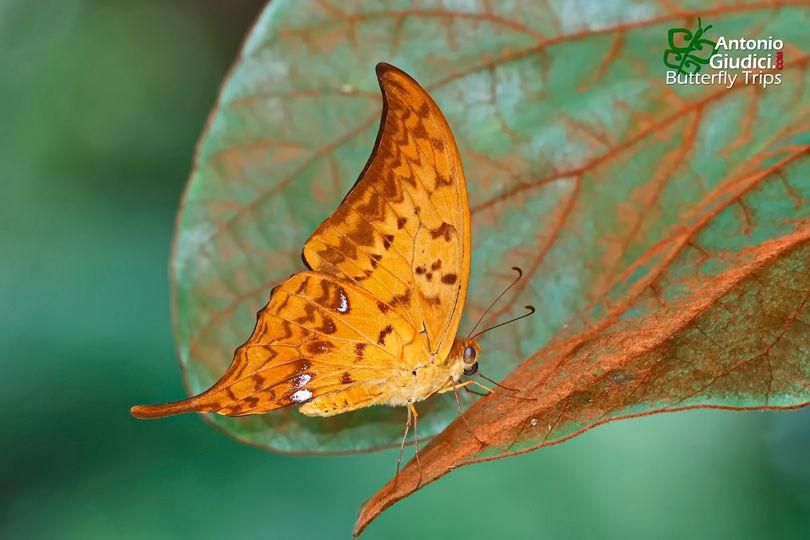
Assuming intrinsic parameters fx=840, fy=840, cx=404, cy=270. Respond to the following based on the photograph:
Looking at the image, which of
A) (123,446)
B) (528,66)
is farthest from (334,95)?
(123,446)

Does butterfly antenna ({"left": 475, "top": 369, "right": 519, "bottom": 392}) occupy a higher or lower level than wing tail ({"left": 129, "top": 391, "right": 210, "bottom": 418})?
lower

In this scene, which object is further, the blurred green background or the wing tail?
the blurred green background

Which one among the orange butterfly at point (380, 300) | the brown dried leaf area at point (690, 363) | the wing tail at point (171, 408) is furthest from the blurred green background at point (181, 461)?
the brown dried leaf area at point (690, 363)

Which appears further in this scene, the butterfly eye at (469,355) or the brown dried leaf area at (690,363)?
the butterfly eye at (469,355)

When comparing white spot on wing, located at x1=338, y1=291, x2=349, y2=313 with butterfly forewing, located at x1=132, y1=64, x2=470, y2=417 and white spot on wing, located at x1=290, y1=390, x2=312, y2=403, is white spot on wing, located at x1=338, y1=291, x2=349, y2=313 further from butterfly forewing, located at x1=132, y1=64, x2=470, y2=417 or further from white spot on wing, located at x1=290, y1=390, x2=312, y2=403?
white spot on wing, located at x1=290, y1=390, x2=312, y2=403

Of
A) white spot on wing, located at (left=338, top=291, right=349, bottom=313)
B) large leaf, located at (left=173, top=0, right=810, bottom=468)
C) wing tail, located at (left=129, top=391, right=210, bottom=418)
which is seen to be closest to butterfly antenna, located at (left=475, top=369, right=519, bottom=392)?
large leaf, located at (left=173, top=0, right=810, bottom=468)

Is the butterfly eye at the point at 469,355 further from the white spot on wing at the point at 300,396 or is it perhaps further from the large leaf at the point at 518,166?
the white spot on wing at the point at 300,396
